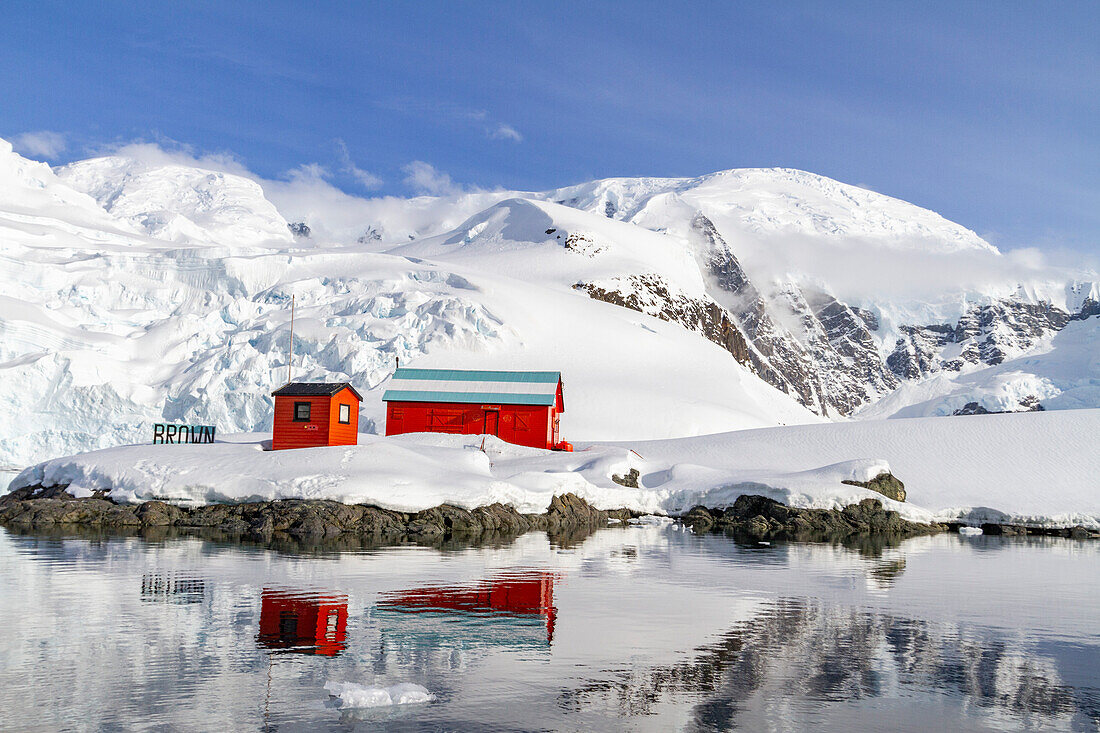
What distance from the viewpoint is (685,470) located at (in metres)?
36.7

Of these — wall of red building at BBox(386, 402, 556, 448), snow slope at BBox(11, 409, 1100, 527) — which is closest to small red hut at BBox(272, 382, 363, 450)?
snow slope at BBox(11, 409, 1100, 527)

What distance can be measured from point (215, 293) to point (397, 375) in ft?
121

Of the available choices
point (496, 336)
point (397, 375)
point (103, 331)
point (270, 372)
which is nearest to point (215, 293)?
point (103, 331)

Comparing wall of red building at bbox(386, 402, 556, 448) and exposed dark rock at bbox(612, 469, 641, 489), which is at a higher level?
wall of red building at bbox(386, 402, 556, 448)

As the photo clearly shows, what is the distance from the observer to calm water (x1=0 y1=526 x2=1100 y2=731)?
283 inches

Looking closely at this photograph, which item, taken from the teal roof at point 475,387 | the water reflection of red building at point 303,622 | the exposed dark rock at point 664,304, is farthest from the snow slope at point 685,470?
the exposed dark rock at point 664,304

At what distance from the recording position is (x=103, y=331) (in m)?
66.9

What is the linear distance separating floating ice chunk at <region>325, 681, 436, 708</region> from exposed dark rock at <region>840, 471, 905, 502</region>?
28522 millimetres

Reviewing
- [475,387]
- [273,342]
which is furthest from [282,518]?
[273,342]

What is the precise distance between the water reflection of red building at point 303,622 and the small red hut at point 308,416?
20.9 metres

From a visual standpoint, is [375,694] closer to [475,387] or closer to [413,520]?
[413,520]

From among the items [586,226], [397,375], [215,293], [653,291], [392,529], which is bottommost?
[392,529]

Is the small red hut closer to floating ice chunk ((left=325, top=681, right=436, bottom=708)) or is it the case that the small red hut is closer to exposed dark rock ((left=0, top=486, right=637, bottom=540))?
exposed dark rock ((left=0, top=486, right=637, bottom=540))

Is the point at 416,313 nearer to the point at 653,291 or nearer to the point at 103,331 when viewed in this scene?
the point at 103,331
